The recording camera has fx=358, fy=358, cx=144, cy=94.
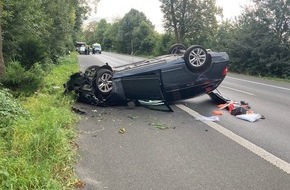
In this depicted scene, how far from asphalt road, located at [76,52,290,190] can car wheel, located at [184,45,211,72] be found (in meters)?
1.14

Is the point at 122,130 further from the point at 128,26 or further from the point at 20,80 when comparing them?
the point at 128,26

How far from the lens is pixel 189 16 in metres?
43.9

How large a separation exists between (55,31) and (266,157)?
1659cm

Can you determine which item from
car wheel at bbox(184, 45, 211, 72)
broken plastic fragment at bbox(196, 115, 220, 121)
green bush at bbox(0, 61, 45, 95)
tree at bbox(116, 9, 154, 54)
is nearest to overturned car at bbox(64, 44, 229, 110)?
car wheel at bbox(184, 45, 211, 72)

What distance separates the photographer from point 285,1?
23.8 meters

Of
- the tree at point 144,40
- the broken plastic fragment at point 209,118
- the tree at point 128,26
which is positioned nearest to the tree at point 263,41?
the broken plastic fragment at point 209,118

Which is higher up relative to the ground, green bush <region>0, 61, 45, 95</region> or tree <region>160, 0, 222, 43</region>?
tree <region>160, 0, 222, 43</region>

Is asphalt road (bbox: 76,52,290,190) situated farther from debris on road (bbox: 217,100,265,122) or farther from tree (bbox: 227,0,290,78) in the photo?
tree (bbox: 227,0,290,78)

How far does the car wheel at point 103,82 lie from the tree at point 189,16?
115 feet

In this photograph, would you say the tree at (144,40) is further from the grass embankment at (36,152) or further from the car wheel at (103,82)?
the grass embankment at (36,152)

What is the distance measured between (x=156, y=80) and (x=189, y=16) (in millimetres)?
36902

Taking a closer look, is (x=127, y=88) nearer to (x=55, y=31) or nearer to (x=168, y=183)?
(x=168, y=183)

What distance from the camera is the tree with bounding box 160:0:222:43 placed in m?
43.2

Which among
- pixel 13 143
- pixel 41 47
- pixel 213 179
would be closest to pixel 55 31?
pixel 41 47
